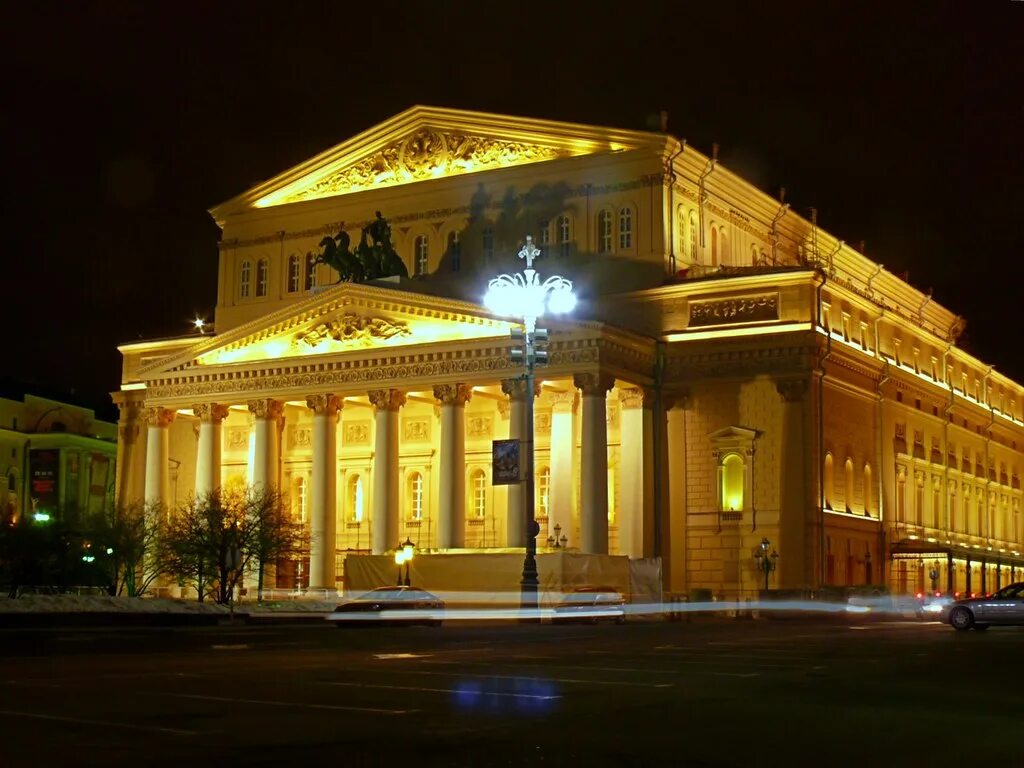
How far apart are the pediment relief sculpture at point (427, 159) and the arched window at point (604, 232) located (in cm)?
343

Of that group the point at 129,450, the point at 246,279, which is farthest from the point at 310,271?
the point at 129,450

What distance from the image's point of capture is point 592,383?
6069 centimetres

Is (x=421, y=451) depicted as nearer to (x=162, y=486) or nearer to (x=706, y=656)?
(x=162, y=486)

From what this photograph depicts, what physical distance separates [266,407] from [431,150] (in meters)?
15.5

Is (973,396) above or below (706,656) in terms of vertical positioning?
above

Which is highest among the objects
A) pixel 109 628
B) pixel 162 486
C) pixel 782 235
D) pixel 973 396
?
pixel 782 235

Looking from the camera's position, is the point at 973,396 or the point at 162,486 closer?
the point at 162,486

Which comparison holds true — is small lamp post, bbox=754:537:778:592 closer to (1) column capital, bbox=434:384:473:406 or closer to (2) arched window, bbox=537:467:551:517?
(2) arched window, bbox=537:467:551:517

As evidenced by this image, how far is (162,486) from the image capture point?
242 feet

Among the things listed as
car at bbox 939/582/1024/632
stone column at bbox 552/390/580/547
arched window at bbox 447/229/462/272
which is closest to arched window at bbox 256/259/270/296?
arched window at bbox 447/229/462/272

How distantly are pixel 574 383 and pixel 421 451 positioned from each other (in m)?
15.6

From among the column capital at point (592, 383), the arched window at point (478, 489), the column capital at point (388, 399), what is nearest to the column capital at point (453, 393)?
the column capital at point (388, 399)

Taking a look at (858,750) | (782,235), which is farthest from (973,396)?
(858,750)

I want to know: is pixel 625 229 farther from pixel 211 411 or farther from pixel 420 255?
pixel 211 411
